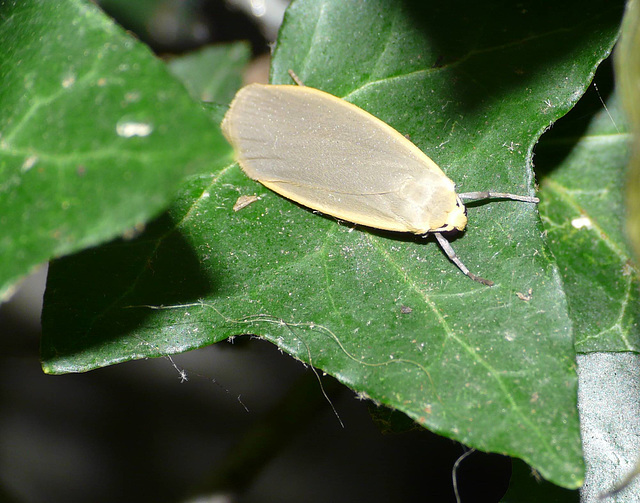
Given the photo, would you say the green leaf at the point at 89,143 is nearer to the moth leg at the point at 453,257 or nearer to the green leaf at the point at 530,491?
the moth leg at the point at 453,257

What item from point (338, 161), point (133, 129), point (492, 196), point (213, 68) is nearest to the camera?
point (133, 129)

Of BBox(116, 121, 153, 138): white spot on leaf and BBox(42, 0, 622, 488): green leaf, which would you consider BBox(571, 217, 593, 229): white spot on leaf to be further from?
BBox(116, 121, 153, 138): white spot on leaf

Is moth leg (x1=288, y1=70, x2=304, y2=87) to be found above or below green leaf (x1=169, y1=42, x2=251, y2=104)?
above

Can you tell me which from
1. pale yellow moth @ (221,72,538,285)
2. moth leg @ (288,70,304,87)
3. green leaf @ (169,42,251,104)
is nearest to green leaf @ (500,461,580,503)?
pale yellow moth @ (221,72,538,285)

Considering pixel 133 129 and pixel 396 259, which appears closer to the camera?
pixel 133 129

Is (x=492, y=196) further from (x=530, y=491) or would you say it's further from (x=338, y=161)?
(x=530, y=491)

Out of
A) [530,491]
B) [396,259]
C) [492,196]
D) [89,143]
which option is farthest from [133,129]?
[530,491]

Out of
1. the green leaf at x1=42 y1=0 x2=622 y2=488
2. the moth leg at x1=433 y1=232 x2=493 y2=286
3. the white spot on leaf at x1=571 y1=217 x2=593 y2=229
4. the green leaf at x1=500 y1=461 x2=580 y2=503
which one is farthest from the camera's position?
the white spot on leaf at x1=571 y1=217 x2=593 y2=229
